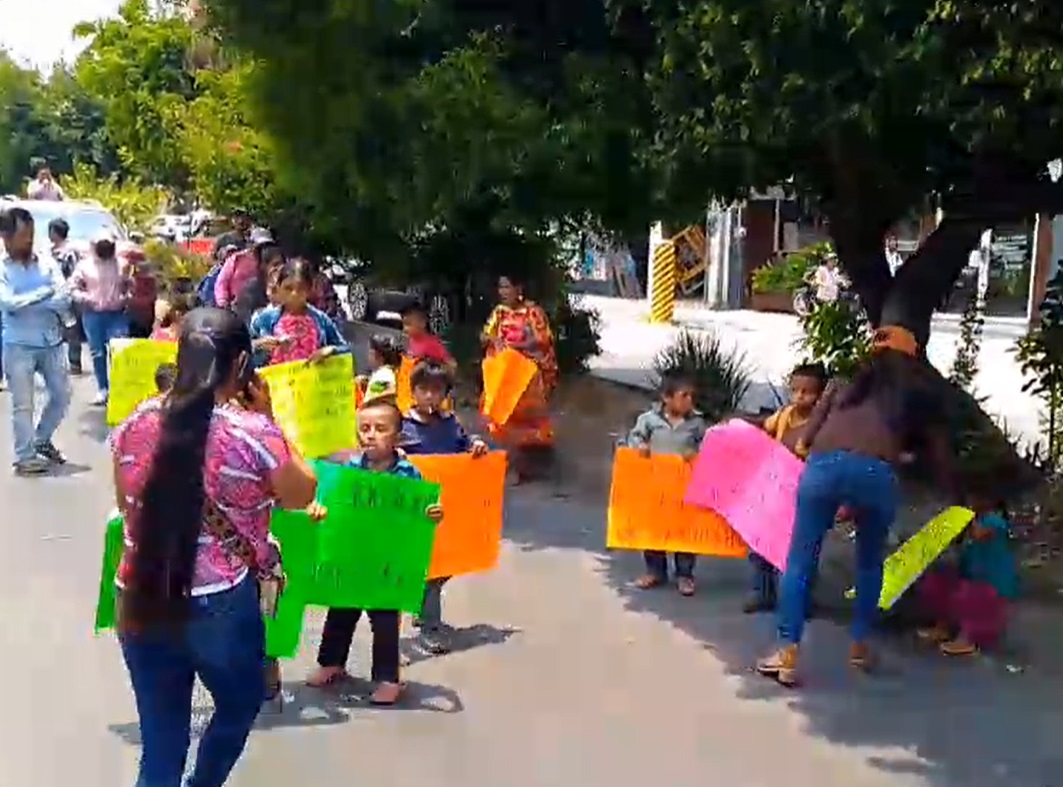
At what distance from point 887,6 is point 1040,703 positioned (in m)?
2.79

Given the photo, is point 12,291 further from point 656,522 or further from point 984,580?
point 984,580

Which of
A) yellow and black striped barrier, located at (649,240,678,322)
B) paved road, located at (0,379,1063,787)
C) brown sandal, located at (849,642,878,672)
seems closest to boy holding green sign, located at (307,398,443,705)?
paved road, located at (0,379,1063,787)

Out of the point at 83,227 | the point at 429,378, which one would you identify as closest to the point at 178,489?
the point at 429,378

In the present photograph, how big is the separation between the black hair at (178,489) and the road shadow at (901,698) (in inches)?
108

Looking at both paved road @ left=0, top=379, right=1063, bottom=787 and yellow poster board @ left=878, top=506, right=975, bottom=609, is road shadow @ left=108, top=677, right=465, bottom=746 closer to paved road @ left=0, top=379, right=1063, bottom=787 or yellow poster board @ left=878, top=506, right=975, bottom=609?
paved road @ left=0, top=379, right=1063, bottom=787

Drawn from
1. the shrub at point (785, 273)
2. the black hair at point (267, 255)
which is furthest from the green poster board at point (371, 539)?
the shrub at point (785, 273)

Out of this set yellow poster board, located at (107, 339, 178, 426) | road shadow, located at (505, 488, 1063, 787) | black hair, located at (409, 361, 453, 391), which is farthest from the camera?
yellow poster board, located at (107, 339, 178, 426)

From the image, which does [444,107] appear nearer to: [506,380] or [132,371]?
[506,380]

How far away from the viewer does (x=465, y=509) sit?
621 cm

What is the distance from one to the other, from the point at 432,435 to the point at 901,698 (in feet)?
7.30

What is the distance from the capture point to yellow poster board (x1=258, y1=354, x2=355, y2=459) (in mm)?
6977

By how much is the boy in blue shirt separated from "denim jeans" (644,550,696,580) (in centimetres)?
145

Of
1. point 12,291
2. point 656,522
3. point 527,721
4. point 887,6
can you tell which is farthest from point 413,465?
point 12,291

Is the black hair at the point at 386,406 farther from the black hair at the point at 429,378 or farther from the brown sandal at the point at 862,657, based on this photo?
the brown sandal at the point at 862,657
